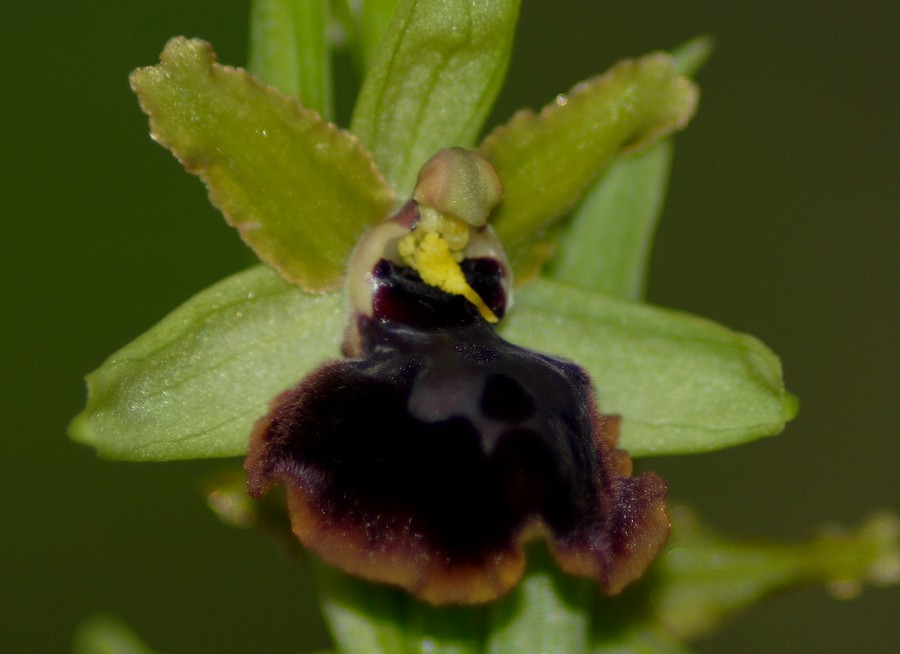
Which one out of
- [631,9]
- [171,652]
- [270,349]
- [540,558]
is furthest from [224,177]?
[631,9]

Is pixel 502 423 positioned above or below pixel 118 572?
above

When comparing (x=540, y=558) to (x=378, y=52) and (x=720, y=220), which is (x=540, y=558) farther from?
(x=720, y=220)

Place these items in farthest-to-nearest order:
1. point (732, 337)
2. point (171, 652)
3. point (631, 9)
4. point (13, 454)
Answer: point (631, 9)
point (171, 652)
point (13, 454)
point (732, 337)

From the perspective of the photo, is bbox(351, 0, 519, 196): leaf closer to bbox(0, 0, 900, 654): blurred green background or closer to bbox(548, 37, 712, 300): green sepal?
bbox(548, 37, 712, 300): green sepal

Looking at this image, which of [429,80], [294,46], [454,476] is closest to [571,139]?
[429,80]

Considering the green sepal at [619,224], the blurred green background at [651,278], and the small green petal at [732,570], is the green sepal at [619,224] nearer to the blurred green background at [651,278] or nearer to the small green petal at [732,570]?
the small green petal at [732,570]

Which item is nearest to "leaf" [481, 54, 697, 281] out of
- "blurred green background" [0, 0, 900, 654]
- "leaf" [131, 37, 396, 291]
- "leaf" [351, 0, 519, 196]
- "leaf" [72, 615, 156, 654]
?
"leaf" [351, 0, 519, 196]
